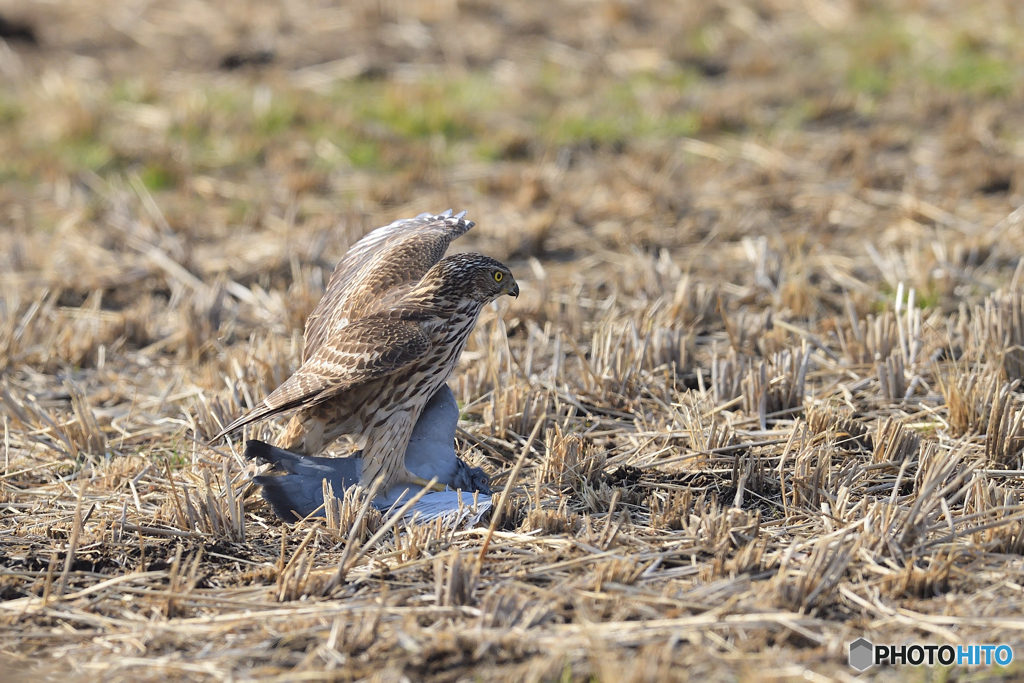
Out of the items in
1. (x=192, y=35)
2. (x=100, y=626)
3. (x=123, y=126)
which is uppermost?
(x=192, y=35)

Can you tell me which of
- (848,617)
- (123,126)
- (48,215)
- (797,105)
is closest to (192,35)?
(123,126)

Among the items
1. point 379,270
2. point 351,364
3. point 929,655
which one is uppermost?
point 379,270

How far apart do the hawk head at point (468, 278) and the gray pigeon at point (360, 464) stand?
510 mm

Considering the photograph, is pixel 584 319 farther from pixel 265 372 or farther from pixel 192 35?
pixel 192 35

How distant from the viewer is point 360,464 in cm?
422

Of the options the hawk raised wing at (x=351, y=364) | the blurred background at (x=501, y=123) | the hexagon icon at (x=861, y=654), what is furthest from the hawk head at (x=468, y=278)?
the blurred background at (x=501, y=123)

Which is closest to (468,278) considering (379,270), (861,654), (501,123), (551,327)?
(379,270)

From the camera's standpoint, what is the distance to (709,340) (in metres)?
5.85

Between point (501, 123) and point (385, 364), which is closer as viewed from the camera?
point (385, 364)

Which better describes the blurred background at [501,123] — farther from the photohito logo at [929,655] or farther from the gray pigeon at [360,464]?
the photohito logo at [929,655]

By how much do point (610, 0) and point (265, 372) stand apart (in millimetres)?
8212

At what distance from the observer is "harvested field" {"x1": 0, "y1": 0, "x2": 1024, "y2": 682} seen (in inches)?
131

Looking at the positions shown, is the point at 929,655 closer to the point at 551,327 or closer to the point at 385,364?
the point at 385,364

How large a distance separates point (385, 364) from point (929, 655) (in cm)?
206
